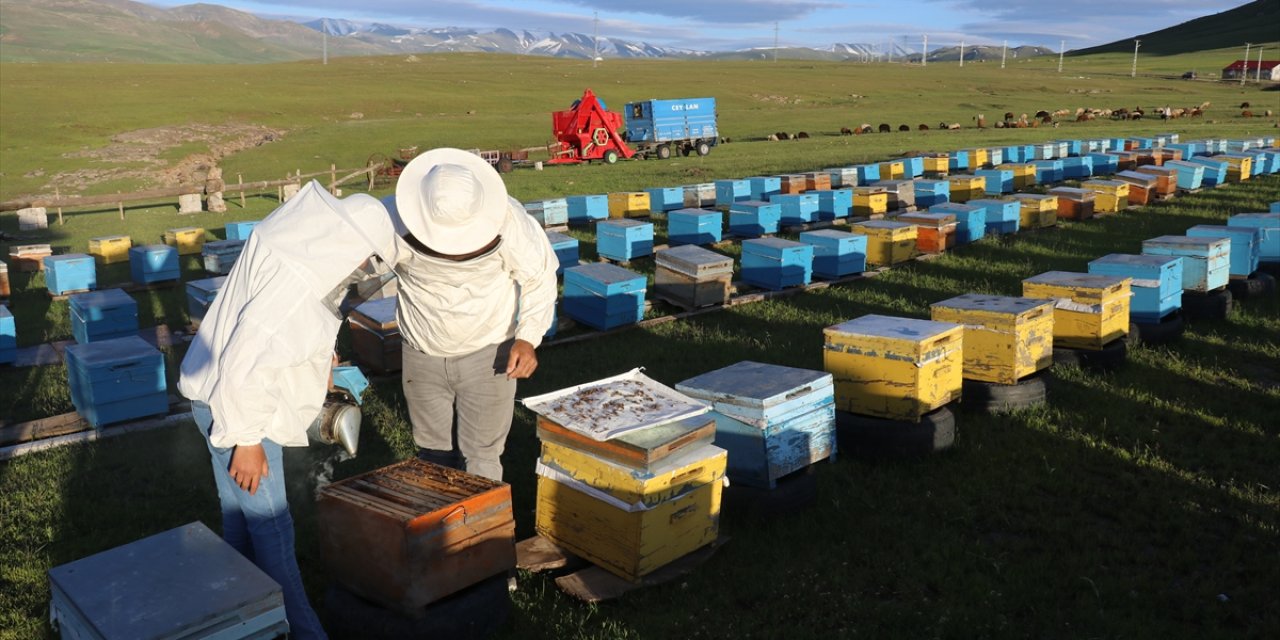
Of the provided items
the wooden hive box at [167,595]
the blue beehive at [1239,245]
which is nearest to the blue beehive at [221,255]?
the wooden hive box at [167,595]

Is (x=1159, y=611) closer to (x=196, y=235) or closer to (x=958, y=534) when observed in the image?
(x=958, y=534)

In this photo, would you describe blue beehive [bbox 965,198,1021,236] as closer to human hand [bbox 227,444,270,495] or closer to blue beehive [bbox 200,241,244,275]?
blue beehive [bbox 200,241,244,275]

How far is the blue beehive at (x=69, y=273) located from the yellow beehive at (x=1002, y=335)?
34.1 feet

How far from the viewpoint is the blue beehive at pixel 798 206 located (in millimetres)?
14398

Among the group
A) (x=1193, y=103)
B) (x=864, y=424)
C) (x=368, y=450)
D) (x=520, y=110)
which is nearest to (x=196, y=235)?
(x=368, y=450)

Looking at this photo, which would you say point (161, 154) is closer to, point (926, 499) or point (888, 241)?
point (888, 241)

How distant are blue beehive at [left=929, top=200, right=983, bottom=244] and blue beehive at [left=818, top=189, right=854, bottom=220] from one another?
1.80 meters

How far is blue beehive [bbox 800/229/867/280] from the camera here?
36.8ft

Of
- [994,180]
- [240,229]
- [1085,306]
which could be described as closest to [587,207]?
[240,229]

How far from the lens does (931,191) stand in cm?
1623

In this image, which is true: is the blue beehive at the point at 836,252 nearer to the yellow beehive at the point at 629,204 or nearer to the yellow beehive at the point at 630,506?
the yellow beehive at the point at 629,204

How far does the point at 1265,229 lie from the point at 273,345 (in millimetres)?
11569

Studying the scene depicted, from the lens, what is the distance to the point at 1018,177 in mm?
19266

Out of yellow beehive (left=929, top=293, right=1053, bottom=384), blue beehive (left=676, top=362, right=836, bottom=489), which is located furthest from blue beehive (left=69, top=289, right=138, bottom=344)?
yellow beehive (left=929, top=293, right=1053, bottom=384)
